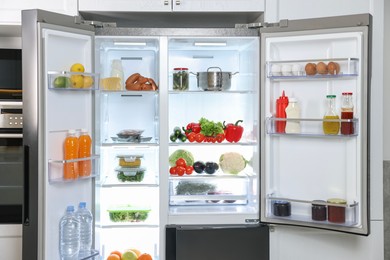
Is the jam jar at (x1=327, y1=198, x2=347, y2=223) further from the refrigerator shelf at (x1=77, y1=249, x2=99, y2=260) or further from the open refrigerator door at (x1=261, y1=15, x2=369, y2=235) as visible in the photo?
the refrigerator shelf at (x1=77, y1=249, x2=99, y2=260)

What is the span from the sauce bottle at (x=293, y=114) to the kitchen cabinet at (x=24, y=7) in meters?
1.38

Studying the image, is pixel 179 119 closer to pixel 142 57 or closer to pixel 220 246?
pixel 142 57

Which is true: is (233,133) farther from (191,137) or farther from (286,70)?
(286,70)

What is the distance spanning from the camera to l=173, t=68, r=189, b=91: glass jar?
10.1 feet

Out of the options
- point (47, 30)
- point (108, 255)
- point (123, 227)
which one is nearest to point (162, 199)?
point (123, 227)

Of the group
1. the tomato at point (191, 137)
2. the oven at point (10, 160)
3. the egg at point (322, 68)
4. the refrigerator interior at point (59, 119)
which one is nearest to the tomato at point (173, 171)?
the tomato at point (191, 137)

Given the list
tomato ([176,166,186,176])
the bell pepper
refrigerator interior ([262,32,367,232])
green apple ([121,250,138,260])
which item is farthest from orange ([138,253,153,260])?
the bell pepper

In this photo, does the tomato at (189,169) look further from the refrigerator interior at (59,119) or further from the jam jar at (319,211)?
the jam jar at (319,211)

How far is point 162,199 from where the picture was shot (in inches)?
116

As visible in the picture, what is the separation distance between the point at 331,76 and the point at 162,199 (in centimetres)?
119

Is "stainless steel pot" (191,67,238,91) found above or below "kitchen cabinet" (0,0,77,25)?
below

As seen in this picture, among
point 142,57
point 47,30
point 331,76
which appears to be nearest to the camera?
point 47,30

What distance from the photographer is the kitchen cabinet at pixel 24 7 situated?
293 cm

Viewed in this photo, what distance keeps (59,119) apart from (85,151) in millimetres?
233
